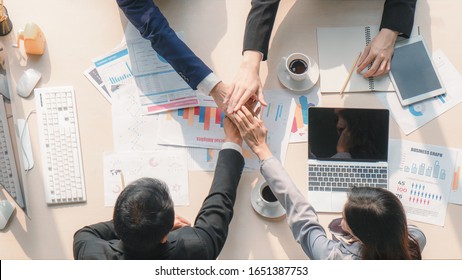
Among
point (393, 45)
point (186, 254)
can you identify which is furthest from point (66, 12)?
point (393, 45)

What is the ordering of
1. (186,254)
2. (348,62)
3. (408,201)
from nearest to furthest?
(186,254), (408,201), (348,62)

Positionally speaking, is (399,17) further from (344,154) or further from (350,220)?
(350,220)

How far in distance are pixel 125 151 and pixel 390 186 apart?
0.79 m

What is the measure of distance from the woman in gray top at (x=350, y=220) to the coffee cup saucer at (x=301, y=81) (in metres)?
0.16

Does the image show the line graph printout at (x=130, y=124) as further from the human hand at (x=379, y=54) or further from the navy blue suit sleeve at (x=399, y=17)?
the navy blue suit sleeve at (x=399, y=17)

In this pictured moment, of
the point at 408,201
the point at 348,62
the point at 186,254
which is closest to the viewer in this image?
the point at 186,254

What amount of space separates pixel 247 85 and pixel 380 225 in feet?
1.83

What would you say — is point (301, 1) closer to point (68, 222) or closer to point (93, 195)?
point (93, 195)

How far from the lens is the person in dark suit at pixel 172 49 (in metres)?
1.46

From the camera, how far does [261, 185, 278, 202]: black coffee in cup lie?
4.67 ft

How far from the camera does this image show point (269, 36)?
152 centimetres

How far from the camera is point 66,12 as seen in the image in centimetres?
158

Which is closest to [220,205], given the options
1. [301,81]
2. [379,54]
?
[301,81]

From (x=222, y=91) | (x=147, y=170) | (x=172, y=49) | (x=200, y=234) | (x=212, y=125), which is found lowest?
(x=200, y=234)
